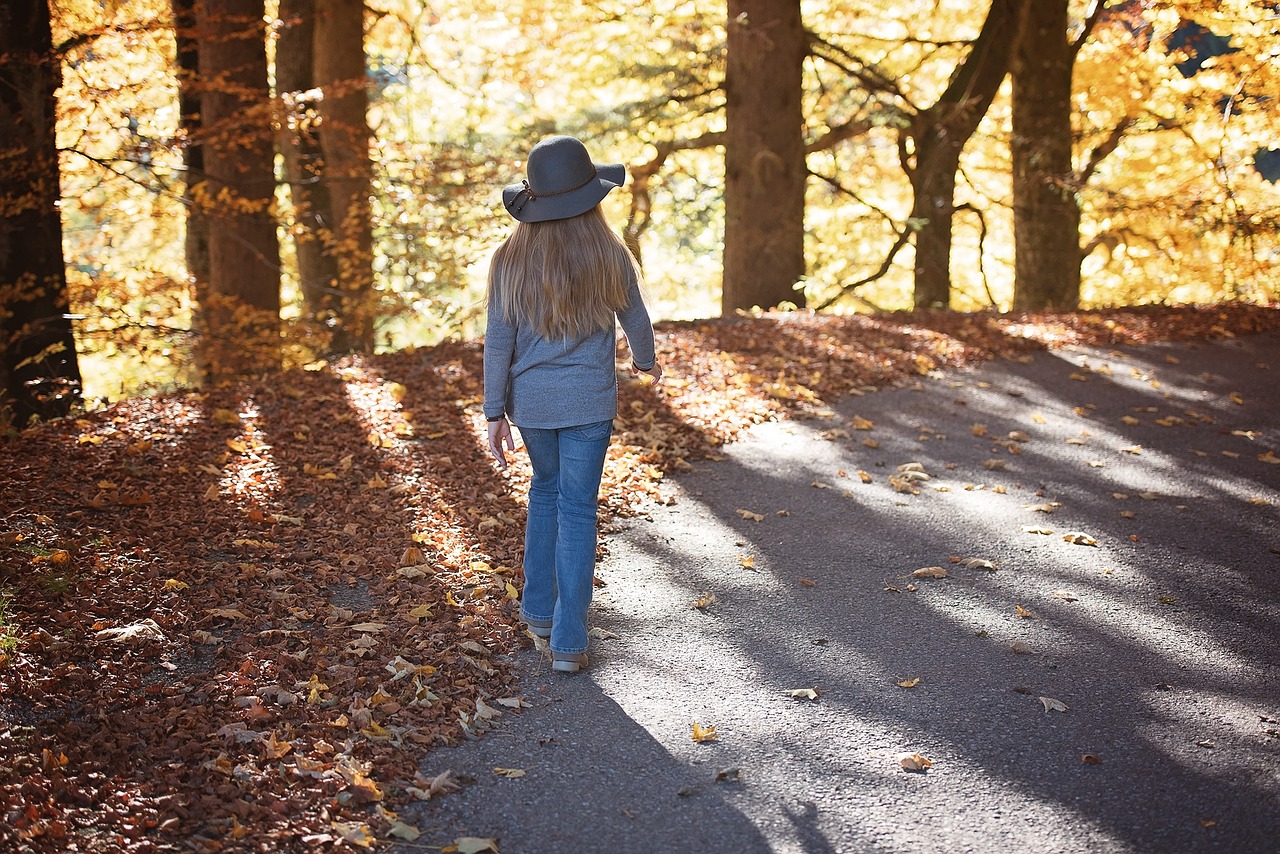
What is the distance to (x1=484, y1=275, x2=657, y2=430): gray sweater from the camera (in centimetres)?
399

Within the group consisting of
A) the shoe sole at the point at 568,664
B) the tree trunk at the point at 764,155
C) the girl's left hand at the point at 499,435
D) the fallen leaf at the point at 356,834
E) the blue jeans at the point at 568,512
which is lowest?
the fallen leaf at the point at 356,834

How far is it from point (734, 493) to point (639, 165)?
1335 centimetres

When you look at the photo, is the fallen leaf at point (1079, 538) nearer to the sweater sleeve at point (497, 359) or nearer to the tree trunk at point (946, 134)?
the sweater sleeve at point (497, 359)

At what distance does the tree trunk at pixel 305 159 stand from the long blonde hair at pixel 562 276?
7166mm

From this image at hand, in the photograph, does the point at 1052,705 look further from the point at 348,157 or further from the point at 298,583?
the point at 348,157

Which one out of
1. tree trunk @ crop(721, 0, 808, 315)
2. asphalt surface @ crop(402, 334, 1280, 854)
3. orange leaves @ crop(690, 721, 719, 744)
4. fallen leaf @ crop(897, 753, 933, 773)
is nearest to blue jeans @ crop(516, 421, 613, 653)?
asphalt surface @ crop(402, 334, 1280, 854)

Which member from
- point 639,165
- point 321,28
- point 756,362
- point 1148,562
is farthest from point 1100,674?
point 639,165

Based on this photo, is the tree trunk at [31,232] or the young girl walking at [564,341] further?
the tree trunk at [31,232]

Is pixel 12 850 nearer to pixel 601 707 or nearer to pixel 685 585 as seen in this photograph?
pixel 601 707

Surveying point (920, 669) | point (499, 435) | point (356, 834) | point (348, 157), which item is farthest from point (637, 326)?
point (348, 157)

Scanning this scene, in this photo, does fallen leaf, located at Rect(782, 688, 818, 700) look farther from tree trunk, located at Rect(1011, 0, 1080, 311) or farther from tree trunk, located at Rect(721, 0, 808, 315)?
tree trunk, located at Rect(1011, 0, 1080, 311)

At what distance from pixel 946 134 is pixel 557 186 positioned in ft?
41.5

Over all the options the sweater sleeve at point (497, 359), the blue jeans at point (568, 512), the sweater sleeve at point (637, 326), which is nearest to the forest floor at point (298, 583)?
the blue jeans at point (568, 512)

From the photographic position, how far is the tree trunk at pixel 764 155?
12602 mm
